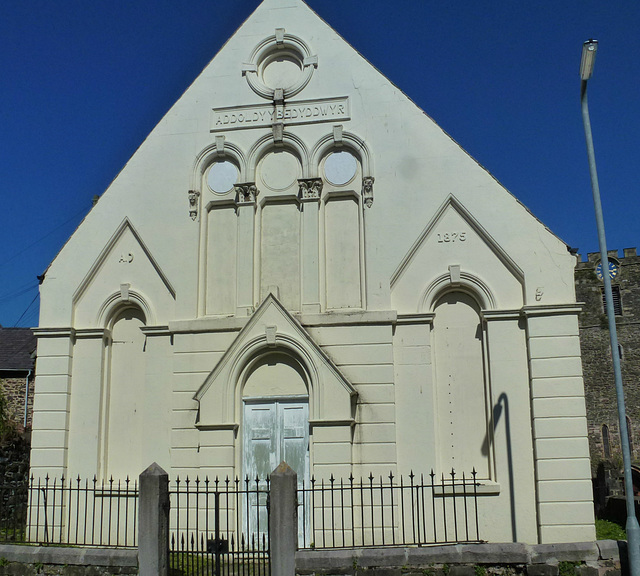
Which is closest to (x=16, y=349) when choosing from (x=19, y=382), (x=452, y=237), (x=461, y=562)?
(x=19, y=382)

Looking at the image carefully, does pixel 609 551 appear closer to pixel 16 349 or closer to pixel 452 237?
pixel 452 237

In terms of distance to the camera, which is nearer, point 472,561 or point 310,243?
point 472,561

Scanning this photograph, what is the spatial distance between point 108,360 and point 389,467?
268 inches

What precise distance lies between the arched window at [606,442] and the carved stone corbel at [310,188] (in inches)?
1714

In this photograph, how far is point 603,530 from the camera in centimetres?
1811

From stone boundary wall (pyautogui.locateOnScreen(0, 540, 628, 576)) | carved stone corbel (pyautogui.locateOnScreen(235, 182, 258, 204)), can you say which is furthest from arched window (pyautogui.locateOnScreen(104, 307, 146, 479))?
stone boundary wall (pyautogui.locateOnScreen(0, 540, 628, 576))

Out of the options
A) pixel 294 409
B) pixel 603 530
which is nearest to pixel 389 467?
pixel 294 409

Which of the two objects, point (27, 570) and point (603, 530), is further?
point (603, 530)

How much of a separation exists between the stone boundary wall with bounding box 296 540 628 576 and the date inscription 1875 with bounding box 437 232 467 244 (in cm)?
666

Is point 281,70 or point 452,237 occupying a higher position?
point 281,70

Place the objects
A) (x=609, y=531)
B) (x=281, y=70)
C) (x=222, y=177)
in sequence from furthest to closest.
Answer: (x=609, y=531)
(x=281, y=70)
(x=222, y=177)

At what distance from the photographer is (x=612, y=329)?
12.4 metres

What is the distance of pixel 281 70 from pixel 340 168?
284 centimetres

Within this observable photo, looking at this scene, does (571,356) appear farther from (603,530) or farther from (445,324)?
(603,530)
